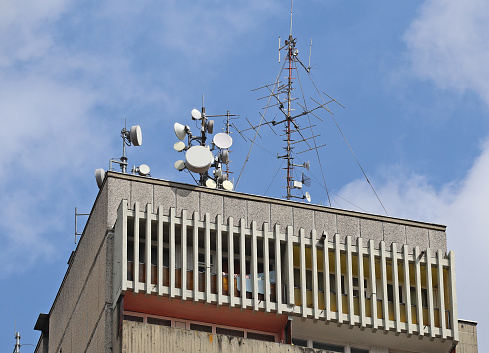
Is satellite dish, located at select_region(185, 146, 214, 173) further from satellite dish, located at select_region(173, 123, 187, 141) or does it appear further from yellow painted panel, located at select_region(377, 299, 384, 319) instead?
yellow painted panel, located at select_region(377, 299, 384, 319)

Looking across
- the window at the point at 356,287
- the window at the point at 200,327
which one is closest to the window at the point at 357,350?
the window at the point at 356,287

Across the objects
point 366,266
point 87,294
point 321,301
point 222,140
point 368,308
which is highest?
point 222,140

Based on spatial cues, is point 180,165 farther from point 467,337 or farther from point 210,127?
point 467,337

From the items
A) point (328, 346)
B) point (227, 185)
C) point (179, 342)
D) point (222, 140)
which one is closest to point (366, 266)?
point (328, 346)

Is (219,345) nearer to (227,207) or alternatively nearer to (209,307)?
(209,307)

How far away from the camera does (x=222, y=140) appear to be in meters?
65.9

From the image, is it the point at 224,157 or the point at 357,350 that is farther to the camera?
the point at 224,157

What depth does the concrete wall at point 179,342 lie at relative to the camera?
57219 millimetres

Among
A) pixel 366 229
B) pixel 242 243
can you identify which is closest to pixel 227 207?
pixel 242 243

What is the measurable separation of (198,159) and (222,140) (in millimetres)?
3213

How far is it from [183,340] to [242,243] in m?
4.71

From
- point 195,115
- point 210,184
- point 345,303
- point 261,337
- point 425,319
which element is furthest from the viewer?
point 195,115

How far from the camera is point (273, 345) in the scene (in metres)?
59.6

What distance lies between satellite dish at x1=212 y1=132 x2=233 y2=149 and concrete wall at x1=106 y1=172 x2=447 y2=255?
406 centimetres
